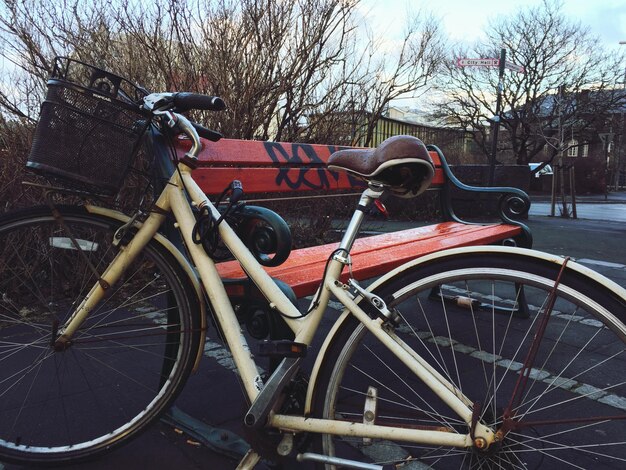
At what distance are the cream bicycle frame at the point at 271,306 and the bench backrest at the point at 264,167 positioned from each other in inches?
25.0

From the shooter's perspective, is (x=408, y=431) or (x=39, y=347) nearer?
(x=408, y=431)

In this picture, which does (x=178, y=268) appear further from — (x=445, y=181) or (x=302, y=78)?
(x=302, y=78)

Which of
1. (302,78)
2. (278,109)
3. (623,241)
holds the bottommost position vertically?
(623,241)

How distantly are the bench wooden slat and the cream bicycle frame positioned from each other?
23 cm

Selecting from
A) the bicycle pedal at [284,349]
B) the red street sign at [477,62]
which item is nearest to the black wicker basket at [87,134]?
the bicycle pedal at [284,349]

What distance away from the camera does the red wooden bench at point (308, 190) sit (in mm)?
2318

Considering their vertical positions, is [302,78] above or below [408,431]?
above

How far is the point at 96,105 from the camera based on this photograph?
158 centimetres

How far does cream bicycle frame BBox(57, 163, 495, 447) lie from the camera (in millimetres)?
1396

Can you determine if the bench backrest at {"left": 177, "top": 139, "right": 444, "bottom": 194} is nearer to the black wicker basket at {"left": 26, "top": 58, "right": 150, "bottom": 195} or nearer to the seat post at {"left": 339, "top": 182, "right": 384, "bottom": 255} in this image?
the black wicker basket at {"left": 26, "top": 58, "right": 150, "bottom": 195}

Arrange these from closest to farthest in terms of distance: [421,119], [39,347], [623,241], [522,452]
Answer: [522,452], [39,347], [623,241], [421,119]

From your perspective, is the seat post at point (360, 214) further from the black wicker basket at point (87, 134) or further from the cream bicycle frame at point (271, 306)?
the black wicker basket at point (87, 134)

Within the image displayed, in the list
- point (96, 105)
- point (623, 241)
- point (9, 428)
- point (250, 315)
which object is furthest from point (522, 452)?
point (623, 241)

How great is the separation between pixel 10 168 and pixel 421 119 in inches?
1288
